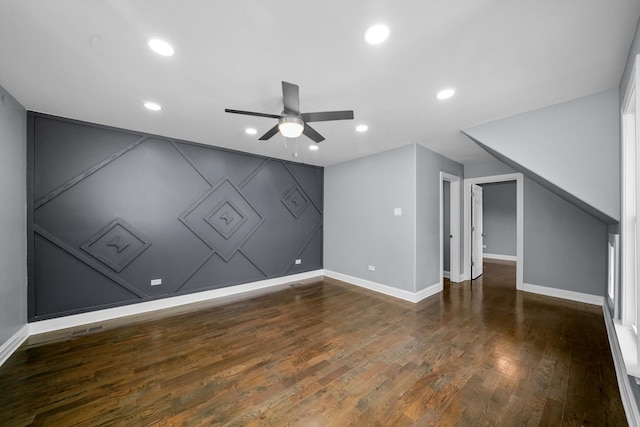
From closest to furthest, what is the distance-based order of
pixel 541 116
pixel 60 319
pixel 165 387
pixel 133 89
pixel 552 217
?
1. pixel 165 387
2. pixel 133 89
3. pixel 541 116
4. pixel 60 319
5. pixel 552 217

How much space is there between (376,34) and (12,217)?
12.9ft

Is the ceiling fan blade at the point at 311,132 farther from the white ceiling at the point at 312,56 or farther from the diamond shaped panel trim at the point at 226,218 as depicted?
the diamond shaped panel trim at the point at 226,218

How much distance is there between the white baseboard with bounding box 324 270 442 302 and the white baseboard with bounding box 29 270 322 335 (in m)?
1.41

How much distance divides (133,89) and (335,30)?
6.87 feet

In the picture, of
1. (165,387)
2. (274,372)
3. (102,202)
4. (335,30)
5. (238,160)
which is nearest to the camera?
(335,30)

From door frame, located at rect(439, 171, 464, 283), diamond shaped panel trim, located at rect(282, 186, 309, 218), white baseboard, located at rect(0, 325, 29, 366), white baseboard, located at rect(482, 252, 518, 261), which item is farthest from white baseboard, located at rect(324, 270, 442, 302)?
white baseboard, located at rect(482, 252, 518, 261)

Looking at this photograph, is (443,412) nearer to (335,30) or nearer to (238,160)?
(335,30)

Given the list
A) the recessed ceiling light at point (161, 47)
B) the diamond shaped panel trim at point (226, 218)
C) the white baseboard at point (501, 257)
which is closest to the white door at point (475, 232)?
the white baseboard at point (501, 257)

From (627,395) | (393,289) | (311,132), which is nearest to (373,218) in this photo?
(393,289)

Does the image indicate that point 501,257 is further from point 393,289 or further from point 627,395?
point 627,395

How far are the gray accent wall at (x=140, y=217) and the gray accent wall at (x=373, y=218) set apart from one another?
3.55 ft

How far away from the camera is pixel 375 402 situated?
5.79 feet

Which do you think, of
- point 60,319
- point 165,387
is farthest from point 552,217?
point 60,319

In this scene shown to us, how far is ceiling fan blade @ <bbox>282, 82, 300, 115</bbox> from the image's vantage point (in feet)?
6.14
